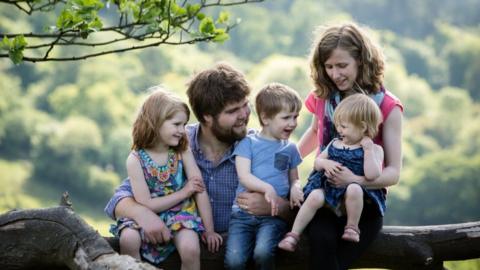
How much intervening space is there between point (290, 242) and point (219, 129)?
0.75m

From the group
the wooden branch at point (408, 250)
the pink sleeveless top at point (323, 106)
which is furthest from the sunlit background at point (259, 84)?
the pink sleeveless top at point (323, 106)

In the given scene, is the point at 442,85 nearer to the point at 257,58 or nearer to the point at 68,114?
the point at 257,58

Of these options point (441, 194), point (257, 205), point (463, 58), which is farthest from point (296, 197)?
point (463, 58)

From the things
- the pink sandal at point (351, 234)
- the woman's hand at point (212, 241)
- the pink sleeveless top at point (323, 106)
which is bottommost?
the woman's hand at point (212, 241)

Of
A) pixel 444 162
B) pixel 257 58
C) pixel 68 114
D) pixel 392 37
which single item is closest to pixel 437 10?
pixel 392 37

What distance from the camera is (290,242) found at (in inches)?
135

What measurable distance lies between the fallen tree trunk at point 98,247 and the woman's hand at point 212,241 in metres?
0.03

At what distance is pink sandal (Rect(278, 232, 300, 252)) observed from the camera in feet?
11.2

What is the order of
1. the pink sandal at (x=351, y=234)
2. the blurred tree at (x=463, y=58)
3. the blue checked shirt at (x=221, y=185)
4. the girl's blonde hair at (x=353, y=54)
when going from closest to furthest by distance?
the pink sandal at (x=351, y=234) → the girl's blonde hair at (x=353, y=54) → the blue checked shirt at (x=221, y=185) → the blurred tree at (x=463, y=58)

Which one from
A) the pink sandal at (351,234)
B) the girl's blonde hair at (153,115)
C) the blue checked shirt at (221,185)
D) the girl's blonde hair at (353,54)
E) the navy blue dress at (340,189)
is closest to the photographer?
the pink sandal at (351,234)

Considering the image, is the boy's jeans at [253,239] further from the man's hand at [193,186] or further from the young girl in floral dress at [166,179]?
the man's hand at [193,186]

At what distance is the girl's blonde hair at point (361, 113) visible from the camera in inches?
137

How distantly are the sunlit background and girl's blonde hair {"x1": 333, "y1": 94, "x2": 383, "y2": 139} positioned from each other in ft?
102

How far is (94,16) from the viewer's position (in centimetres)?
338
